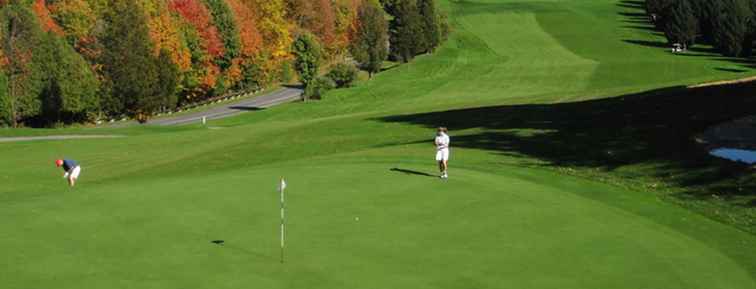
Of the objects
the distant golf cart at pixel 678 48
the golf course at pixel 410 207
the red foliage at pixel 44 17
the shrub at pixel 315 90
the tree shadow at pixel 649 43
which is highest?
the red foliage at pixel 44 17

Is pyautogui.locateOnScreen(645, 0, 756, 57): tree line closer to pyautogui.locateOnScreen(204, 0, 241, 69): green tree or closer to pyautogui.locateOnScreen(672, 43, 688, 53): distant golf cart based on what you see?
pyautogui.locateOnScreen(672, 43, 688, 53): distant golf cart

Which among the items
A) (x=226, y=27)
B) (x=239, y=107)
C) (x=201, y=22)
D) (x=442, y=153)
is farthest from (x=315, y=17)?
(x=442, y=153)

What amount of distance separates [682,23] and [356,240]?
11755 cm

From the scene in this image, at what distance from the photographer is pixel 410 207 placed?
953 inches

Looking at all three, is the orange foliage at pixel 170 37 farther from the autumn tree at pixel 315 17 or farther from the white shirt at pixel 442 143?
the white shirt at pixel 442 143

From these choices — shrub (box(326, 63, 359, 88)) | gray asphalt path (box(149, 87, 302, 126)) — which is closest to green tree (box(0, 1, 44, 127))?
gray asphalt path (box(149, 87, 302, 126))

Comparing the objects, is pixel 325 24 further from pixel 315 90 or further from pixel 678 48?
pixel 678 48

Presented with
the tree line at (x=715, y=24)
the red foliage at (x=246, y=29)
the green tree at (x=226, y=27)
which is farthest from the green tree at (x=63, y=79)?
the tree line at (x=715, y=24)

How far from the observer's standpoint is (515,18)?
164375 mm

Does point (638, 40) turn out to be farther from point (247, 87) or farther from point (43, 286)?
point (43, 286)

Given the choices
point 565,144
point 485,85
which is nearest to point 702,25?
point 485,85

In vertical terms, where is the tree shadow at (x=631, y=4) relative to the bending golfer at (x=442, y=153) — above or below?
above

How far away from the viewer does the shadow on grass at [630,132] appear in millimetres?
31266

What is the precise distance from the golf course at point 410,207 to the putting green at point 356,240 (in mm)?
67
